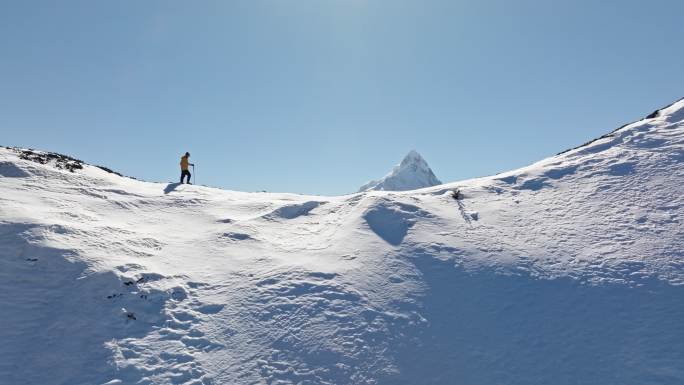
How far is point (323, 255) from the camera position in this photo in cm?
1341

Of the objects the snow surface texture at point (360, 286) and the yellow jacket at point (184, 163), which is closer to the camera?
the snow surface texture at point (360, 286)

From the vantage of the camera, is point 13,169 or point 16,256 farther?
point 13,169

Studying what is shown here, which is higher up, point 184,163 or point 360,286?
point 184,163

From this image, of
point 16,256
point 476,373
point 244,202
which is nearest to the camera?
point 476,373

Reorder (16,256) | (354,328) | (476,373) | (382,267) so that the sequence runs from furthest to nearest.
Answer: (382,267)
(16,256)
(354,328)
(476,373)

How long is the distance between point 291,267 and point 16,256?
24.3 ft

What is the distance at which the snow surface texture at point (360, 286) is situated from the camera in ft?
29.5

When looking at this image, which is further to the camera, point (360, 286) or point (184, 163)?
point (184, 163)

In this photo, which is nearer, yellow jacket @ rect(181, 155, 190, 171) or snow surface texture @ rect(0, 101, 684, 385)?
snow surface texture @ rect(0, 101, 684, 385)

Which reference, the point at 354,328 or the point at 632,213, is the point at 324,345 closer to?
the point at 354,328

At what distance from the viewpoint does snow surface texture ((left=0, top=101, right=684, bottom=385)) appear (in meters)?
8.98

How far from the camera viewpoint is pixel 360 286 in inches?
458

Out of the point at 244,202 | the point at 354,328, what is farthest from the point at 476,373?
the point at 244,202

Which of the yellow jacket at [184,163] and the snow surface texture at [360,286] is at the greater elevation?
the yellow jacket at [184,163]
